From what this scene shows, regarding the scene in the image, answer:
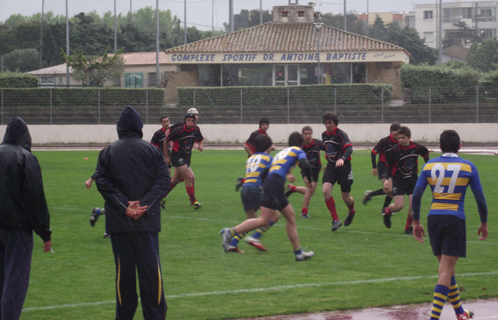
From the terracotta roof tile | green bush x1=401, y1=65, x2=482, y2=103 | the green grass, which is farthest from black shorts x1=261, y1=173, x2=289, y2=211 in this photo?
the terracotta roof tile

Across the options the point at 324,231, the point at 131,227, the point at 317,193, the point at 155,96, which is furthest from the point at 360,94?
the point at 131,227

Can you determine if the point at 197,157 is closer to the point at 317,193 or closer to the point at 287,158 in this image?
the point at 317,193

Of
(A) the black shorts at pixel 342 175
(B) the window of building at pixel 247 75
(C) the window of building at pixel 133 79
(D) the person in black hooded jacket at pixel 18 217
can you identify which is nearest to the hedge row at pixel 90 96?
(B) the window of building at pixel 247 75

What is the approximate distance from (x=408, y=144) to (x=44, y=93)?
3112cm

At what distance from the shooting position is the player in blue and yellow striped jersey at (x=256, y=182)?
818 centimetres

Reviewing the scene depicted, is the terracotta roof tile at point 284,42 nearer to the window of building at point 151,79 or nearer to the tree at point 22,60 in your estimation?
the window of building at point 151,79

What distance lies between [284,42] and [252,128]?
15609 mm

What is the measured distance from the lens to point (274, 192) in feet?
25.2

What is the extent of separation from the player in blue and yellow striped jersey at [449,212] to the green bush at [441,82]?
30.6 m

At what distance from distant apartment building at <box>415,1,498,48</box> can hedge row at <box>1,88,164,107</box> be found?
92.7m

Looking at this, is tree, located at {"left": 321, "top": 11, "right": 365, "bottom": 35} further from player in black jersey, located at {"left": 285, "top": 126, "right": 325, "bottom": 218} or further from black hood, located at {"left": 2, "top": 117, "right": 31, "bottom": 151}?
black hood, located at {"left": 2, "top": 117, "right": 31, "bottom": 151}

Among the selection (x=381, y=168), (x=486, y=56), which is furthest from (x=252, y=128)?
(x=486, y=56)

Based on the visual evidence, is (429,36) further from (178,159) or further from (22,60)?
(178,159)

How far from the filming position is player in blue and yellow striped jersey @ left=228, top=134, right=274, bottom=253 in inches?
322
